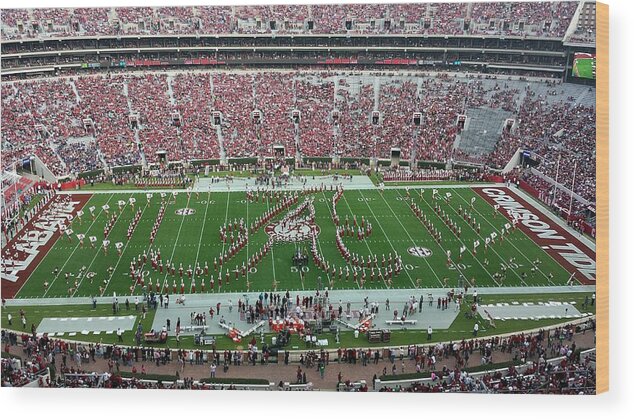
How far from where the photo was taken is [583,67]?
25.0m

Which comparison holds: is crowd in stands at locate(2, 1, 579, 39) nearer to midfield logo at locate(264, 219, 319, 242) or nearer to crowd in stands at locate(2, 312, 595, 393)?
midfield logo at locate(264, 219, 319, 242)

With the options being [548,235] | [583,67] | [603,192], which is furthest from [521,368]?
[583,67]

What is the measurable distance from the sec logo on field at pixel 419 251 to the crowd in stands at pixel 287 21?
44.4 ft

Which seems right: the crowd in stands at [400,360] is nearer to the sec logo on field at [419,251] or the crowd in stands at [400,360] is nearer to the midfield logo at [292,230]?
the sec logo on field at [419,251]

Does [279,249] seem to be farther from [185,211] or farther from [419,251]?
[185,211]

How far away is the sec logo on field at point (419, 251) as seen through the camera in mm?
18391

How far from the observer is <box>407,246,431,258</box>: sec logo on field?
1839cm

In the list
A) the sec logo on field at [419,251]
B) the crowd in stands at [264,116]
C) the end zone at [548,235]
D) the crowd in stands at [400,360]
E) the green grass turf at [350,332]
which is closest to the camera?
the crowd in stands at [400,360]

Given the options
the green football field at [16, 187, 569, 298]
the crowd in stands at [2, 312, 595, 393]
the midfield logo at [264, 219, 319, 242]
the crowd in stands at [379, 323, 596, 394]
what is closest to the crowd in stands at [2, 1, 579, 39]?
the green football field at [16, 187, 569, 298]

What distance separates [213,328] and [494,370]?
5.86m

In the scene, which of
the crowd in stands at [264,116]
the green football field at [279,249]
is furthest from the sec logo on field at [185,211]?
the crowd in stands at [264,116]

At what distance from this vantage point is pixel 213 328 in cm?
1443

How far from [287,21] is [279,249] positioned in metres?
18.6

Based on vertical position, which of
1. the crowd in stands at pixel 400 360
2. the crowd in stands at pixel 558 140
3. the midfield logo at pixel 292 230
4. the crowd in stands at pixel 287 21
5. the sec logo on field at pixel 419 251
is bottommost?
the crowd in stands at pixel 400 360
